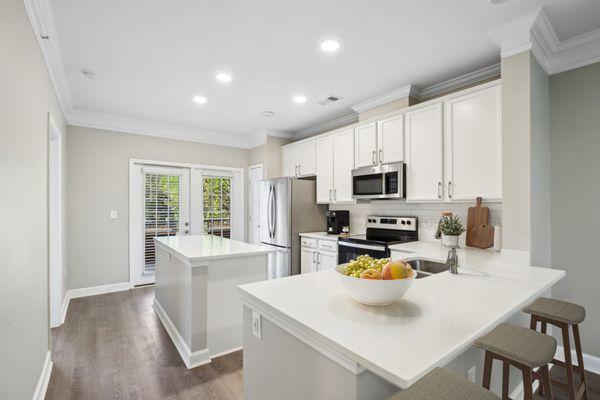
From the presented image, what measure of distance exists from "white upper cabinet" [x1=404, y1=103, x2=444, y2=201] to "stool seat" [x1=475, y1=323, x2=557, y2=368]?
66.4 inches

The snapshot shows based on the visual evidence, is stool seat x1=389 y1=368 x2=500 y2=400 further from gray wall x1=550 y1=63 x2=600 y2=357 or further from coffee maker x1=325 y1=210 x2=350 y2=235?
coffee maker x1=325 y1=210 x2=350 y2=235

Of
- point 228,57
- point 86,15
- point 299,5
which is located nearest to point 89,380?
point 86,15

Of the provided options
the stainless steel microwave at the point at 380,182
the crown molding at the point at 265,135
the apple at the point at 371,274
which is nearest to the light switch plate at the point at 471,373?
the apple at the point at 371,274

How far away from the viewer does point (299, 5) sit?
6.50ft

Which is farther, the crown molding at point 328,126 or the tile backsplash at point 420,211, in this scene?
the crown molding at point 328,126

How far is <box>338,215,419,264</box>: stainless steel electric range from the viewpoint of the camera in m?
3.11

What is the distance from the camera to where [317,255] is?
3947 millimetres

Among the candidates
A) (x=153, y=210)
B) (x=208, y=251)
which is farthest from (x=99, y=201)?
(x=208, y=251)

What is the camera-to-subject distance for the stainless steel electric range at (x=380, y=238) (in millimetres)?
3105

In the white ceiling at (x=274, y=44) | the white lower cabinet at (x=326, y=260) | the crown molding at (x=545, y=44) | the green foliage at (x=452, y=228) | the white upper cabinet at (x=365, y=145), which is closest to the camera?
the white ceiling at (x=274, y=44)

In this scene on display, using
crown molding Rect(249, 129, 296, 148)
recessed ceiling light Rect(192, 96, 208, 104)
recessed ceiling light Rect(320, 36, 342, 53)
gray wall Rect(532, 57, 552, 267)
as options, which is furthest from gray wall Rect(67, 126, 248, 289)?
gray wall Rect(532, 57, 552, 267)

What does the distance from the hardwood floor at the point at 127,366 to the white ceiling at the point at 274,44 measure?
2620 millimetres

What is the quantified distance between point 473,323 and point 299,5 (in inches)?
81.4

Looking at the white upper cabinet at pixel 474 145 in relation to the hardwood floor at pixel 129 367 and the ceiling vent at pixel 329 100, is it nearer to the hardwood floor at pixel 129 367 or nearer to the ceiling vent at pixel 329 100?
the ceiling vent at pixel 329 100
